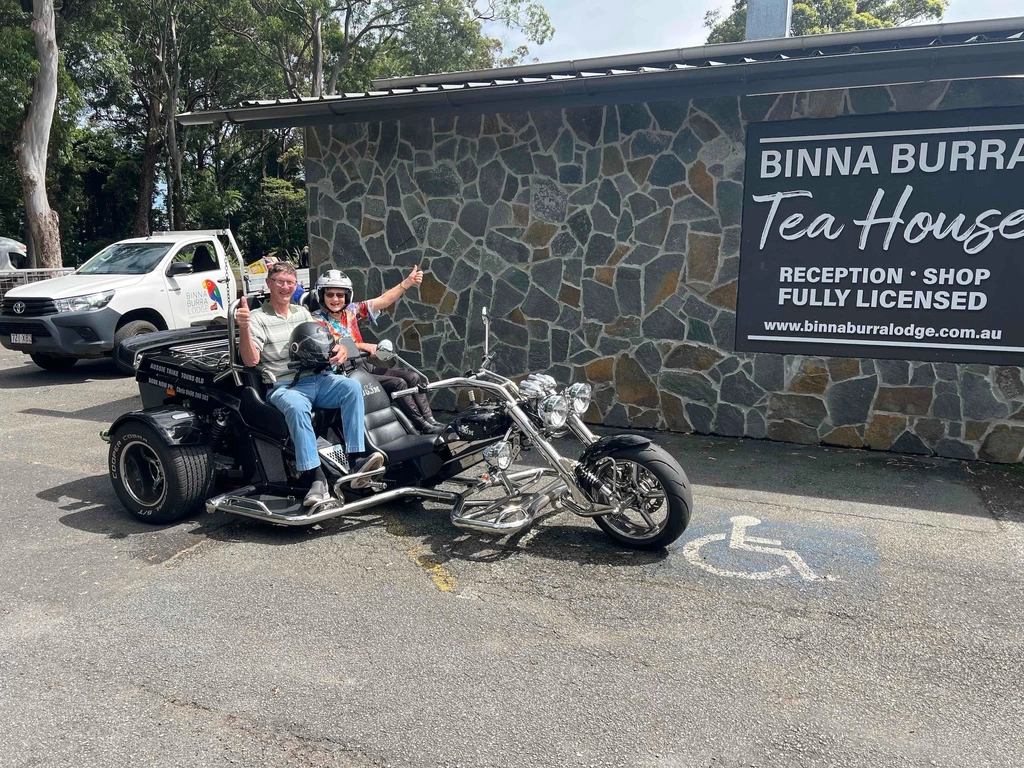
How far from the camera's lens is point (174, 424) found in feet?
18.2

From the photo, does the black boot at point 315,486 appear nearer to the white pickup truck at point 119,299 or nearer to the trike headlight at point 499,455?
the trike headlight at point 499,455

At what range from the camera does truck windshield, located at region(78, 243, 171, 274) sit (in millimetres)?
12219

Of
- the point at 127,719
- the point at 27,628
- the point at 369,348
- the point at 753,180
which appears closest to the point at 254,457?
the point at 369,348

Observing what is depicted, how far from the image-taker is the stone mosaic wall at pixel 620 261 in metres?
7.17

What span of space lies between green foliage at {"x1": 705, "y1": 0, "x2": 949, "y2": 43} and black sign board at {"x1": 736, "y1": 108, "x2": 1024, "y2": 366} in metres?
24.2

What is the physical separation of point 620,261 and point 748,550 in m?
3.76

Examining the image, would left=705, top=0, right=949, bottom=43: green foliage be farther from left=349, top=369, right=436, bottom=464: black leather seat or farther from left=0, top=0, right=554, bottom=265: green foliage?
left=349, top=369, right=436, bottom=464: black leather seat

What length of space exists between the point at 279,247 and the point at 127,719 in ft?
103

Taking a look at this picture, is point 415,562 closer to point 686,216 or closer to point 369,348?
point 369,348

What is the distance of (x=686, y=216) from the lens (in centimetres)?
779

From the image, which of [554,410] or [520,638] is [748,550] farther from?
[520,638]

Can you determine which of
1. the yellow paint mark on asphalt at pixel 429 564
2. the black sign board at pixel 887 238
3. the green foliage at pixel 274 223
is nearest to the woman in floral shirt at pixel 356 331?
the yellow paint mark on asphalt at pixel 429 564

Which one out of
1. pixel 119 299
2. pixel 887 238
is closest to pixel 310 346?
pixel 887 238

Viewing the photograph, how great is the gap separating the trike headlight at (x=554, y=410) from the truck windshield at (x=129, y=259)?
922cm
